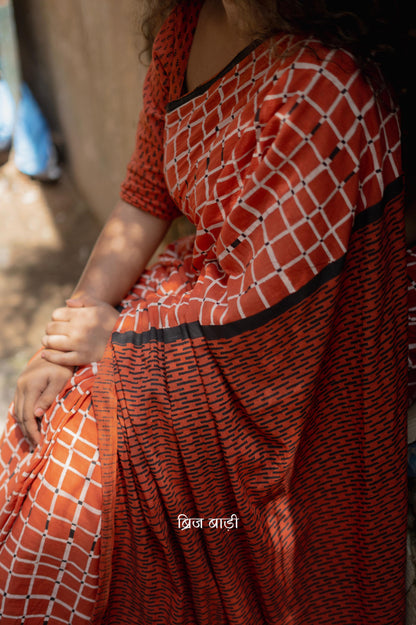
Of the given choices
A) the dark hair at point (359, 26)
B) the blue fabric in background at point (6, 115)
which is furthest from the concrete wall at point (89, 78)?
the dark hair at point (359, 26)

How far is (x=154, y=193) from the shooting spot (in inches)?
54.6

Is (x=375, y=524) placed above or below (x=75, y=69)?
below

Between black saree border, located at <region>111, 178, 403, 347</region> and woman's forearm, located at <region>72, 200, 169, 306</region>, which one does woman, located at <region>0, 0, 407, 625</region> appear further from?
woman's forearm, located at <region>72, 200, 169, 306</region>

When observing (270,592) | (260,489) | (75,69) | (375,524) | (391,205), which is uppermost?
(75,69)

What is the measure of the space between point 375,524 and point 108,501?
583 millimetres

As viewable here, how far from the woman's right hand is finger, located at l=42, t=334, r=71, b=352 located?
0.14ft

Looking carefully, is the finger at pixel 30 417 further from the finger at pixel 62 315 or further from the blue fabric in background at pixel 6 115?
the blue fabric in background at pixel 6 115

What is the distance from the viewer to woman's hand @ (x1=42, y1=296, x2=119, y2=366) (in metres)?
1.19

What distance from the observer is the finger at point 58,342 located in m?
1.19

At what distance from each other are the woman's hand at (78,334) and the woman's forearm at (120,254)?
0.27 feet

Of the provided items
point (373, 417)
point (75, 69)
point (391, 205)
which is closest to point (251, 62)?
point (391, 205)

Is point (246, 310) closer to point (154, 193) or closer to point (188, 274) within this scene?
point (188, 274)

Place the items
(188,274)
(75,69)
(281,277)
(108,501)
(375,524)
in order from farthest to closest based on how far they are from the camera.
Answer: (75,69)
(188,274)
(375,524)
(108,501)
(281,277)


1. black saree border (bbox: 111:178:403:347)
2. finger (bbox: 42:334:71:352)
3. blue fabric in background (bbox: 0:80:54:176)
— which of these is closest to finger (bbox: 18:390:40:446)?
finger (bbox: 42:334:71:352)
